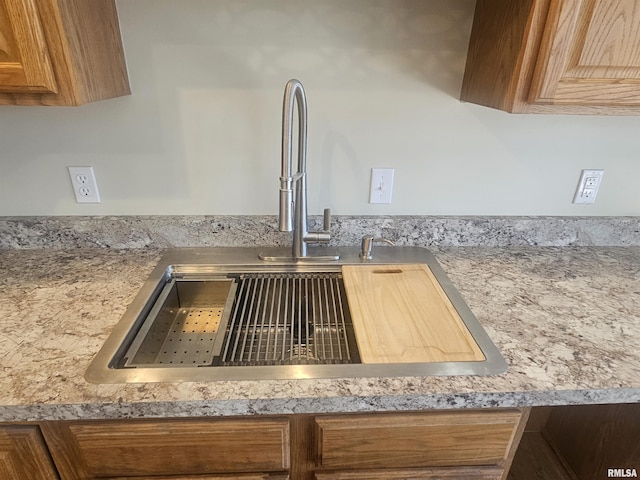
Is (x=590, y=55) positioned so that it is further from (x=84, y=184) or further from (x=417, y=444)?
(x=84, y=184)

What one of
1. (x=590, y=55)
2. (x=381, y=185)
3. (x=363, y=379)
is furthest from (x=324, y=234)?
(x=590, y=55)

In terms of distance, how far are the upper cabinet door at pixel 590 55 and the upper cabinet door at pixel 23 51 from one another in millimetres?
976

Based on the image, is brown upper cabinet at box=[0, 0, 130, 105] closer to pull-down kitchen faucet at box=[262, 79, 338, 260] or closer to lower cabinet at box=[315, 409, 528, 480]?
pull-down kitchen faucet at box=[262, 79, 338, 260]

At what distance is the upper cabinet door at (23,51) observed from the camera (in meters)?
0.71

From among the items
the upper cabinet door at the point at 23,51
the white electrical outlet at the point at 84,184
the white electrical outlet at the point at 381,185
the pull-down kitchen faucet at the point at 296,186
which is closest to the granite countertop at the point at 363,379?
the white electrical outlet at the point at 84,184

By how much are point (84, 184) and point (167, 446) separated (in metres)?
0.78

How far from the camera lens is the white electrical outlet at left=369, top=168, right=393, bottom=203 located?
1.17 metres

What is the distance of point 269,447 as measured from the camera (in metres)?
0.76

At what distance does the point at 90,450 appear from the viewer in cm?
74

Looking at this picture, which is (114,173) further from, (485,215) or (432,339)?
(485,215)

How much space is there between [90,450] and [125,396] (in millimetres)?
159

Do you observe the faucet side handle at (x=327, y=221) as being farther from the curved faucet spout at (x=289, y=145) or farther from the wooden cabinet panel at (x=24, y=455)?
the wooden cabinet panel at (x=24, y=455)

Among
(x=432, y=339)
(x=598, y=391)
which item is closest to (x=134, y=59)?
(x=432, y=339)

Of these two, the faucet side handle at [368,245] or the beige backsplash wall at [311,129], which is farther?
the faucet side handle at [368,245]
